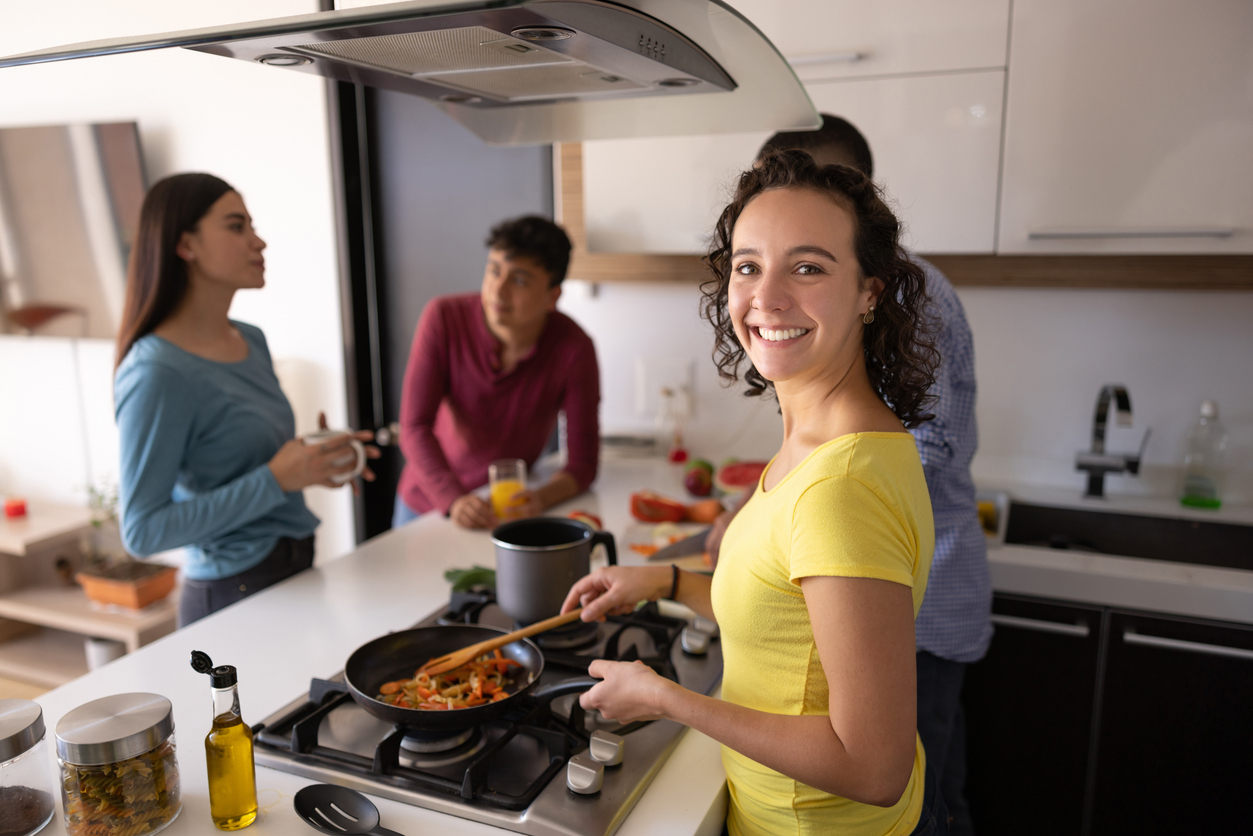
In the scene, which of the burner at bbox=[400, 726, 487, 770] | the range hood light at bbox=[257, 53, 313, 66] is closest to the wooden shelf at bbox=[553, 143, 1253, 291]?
the range hood light at bbox=[257, 53, 313, 66]

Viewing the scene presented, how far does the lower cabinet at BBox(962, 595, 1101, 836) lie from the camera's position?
71.1 inches

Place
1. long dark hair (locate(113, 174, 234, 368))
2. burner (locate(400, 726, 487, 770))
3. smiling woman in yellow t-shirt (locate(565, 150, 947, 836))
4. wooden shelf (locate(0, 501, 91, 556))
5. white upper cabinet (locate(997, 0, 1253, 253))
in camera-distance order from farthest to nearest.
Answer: white upper cabinet (locate(997, 0, 1253, 253))
wooden shelf (locate(0, 501, 91, 556))
long dark hair (locate(113, 174, 234, 368))
burner (locate(400, 726, 487, 770))
smiling woman in yellow t-shirt (locate(565, 150, 947, 836))

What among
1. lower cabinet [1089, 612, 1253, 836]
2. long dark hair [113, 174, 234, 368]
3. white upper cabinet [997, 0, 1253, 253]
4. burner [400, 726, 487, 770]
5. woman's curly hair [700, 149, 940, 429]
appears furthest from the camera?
white upper cabinet [997, 0, 1253, 253]

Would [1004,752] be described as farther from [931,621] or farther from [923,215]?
[923,215]

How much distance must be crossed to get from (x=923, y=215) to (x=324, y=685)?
1703 mm

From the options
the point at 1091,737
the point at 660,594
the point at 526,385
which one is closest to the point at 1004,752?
the point at 1091,737

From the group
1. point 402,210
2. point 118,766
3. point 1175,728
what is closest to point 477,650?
point 118,766

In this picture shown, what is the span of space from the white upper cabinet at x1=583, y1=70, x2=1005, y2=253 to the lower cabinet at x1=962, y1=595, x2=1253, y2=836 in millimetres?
899

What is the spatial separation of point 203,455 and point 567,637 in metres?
0.71

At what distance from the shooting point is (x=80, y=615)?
1566 millimetres

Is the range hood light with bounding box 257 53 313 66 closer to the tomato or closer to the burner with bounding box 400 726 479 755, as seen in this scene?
the burner with bounding box 400 726 479 755

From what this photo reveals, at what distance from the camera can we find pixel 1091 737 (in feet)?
5.94

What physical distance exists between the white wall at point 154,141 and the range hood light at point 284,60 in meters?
0.04

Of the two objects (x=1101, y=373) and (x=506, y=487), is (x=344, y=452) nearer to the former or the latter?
(x=506, y=487)
